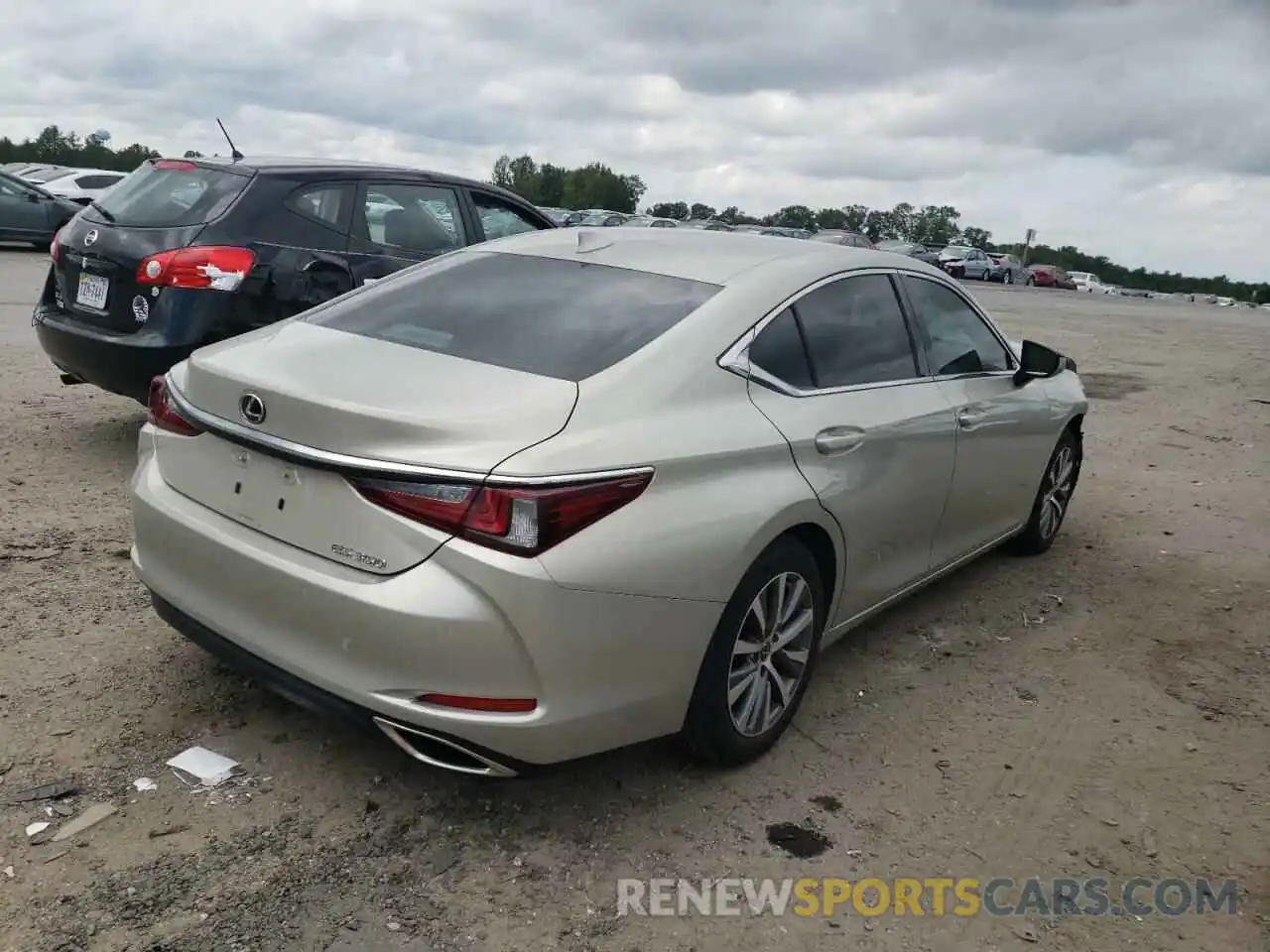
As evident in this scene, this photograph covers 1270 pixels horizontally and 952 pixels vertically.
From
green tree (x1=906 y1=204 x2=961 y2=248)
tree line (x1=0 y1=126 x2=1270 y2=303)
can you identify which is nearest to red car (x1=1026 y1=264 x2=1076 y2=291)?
tree line (x1=0 y1=126 x2=1270 y2=303)

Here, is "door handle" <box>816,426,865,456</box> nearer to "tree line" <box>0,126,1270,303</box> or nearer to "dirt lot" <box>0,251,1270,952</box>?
"dirt lot" <box>0,251,1270,952</box>

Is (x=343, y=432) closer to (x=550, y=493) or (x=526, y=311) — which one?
(x=550, y=493)

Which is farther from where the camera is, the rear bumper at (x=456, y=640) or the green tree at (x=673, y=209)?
the green tree at (x=673, y=209)

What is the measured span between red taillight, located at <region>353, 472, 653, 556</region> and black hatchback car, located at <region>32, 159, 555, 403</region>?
3.24 meters

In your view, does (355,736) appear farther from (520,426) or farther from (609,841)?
(520,426)

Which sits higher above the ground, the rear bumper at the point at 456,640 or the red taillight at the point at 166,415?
the red taillight at the point at 166,415

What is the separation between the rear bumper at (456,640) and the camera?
2582 millimetres

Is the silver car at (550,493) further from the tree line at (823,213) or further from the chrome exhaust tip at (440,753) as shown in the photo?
the tree line at (823,213)

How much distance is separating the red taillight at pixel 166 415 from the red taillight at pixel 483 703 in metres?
1.08

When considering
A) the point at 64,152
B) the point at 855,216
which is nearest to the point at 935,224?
the point at 855,216

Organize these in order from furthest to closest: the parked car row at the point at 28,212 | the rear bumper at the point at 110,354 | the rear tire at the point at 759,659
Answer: the parked car row at the point at 28,212, the rear bumper at the point at 110,354, the rear tire at the point at 759,659

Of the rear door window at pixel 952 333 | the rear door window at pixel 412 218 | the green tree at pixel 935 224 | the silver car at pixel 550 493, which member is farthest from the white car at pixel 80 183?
the green tree at pixel 935 224

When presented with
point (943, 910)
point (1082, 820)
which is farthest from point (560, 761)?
point (1082, 820)

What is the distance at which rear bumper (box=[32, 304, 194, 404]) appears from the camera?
5.34 metres
